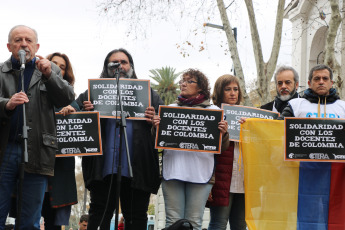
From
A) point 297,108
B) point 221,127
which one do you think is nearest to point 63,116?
point 221,127

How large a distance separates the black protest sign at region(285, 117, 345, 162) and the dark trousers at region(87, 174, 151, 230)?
1768 millimetres

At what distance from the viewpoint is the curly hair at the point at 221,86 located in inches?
277

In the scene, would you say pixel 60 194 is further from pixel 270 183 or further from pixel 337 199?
pixel 337 199

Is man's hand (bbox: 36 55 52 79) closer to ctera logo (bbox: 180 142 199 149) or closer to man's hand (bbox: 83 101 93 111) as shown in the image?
man's hand (bbox: 83 101 93 111)

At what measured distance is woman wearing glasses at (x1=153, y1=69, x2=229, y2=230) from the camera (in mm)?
6133

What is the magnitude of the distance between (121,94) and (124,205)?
128 centimetres

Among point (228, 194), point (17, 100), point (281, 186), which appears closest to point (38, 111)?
point (17, 100)

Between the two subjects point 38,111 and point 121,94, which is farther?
point 121,94

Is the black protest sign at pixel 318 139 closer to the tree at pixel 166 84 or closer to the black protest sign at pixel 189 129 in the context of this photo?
the black protest sign at pixel 189 129

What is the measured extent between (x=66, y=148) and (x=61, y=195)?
0.55 metres

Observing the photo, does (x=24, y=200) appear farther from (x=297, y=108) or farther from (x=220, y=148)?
(x=297, y=108)

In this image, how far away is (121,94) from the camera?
6.58m

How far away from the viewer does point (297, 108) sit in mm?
6449

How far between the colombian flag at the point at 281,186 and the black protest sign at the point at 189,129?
425 mm
